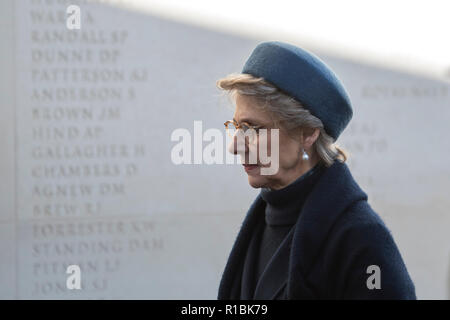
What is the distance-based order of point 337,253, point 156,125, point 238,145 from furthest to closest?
1. point 156,125
2. point 238,145
3. point 337,253

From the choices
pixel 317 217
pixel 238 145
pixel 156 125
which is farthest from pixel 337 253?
pixel 156 125

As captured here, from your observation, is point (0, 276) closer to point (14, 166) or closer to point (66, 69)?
point (14, 166)

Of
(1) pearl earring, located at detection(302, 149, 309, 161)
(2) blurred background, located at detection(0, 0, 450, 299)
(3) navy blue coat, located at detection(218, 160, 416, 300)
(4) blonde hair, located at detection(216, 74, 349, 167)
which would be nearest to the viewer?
(3) navy blue coat, located at detection(218, 160, 416, 300)

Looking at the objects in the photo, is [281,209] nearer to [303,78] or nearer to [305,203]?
[305,203]

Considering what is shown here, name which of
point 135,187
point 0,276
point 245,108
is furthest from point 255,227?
point 0,276

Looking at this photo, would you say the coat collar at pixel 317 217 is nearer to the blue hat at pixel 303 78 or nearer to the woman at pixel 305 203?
the woman at pixel 305 203

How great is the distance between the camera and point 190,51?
450 cm

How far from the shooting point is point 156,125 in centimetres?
445

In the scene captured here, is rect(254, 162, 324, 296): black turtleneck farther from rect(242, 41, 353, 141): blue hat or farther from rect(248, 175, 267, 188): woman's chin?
rect(242, 41, 353, 141): blue hat

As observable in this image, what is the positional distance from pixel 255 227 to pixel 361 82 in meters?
2.95

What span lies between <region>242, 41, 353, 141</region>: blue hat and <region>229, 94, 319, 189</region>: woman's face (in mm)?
74

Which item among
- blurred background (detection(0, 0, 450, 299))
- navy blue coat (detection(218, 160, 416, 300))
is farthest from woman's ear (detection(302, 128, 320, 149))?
blurred background (detection(0, 0, 450, 299))

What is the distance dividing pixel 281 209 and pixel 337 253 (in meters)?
0.24

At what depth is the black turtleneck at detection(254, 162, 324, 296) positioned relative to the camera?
181 centimetres
